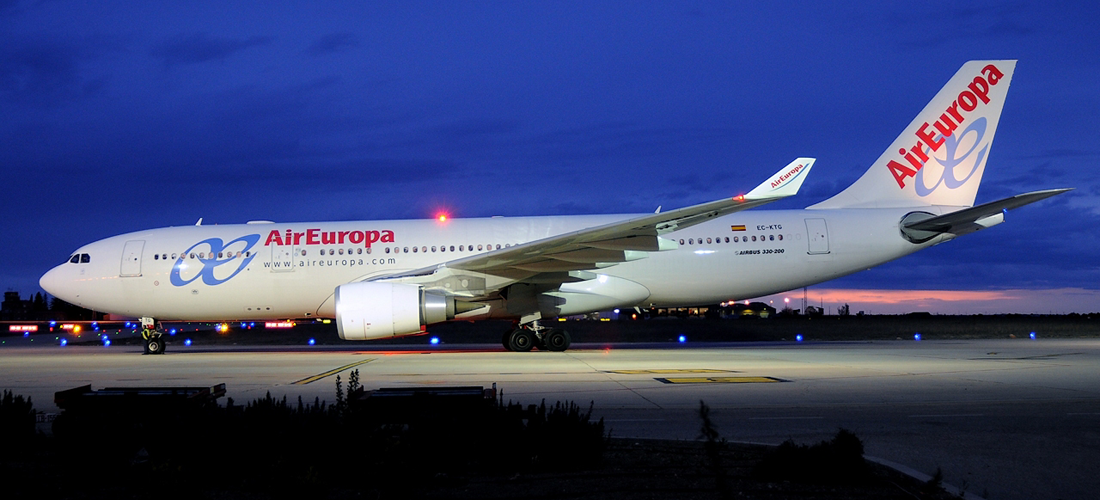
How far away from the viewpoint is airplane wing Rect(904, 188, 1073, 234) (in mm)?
14684

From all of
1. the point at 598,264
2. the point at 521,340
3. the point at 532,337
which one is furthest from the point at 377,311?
the point at 598,264

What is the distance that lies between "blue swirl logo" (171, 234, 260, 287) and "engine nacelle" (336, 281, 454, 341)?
4.28m

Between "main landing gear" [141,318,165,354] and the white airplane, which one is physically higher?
the white airplane

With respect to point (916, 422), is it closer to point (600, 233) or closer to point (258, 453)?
Result: point (258, 453)

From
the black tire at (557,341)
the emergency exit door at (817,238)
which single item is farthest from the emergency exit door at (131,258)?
the emergency exit door at (817,238)

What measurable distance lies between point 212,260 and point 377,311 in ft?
18.6

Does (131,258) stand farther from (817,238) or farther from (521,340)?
(817,238)

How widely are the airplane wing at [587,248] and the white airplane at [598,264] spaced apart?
713 millimetres

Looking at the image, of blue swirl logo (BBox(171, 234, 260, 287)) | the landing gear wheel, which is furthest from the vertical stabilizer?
the landing gear wheel

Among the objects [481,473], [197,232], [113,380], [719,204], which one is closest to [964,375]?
[719,204]

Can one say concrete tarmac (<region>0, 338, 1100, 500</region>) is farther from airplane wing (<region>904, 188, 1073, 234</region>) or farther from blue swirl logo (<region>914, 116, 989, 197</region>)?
blue swirl logo (<region>914, 116, 989, 197</region>)

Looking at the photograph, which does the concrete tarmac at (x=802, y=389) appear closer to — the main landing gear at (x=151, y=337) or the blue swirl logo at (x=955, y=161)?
the main landing gear at (x=151, y=337)

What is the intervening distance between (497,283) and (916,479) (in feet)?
40.0

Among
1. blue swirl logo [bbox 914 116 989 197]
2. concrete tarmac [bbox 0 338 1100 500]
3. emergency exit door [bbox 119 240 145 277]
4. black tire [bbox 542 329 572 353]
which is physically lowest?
concrete tarmac [bbox 0 338 1100 500]
